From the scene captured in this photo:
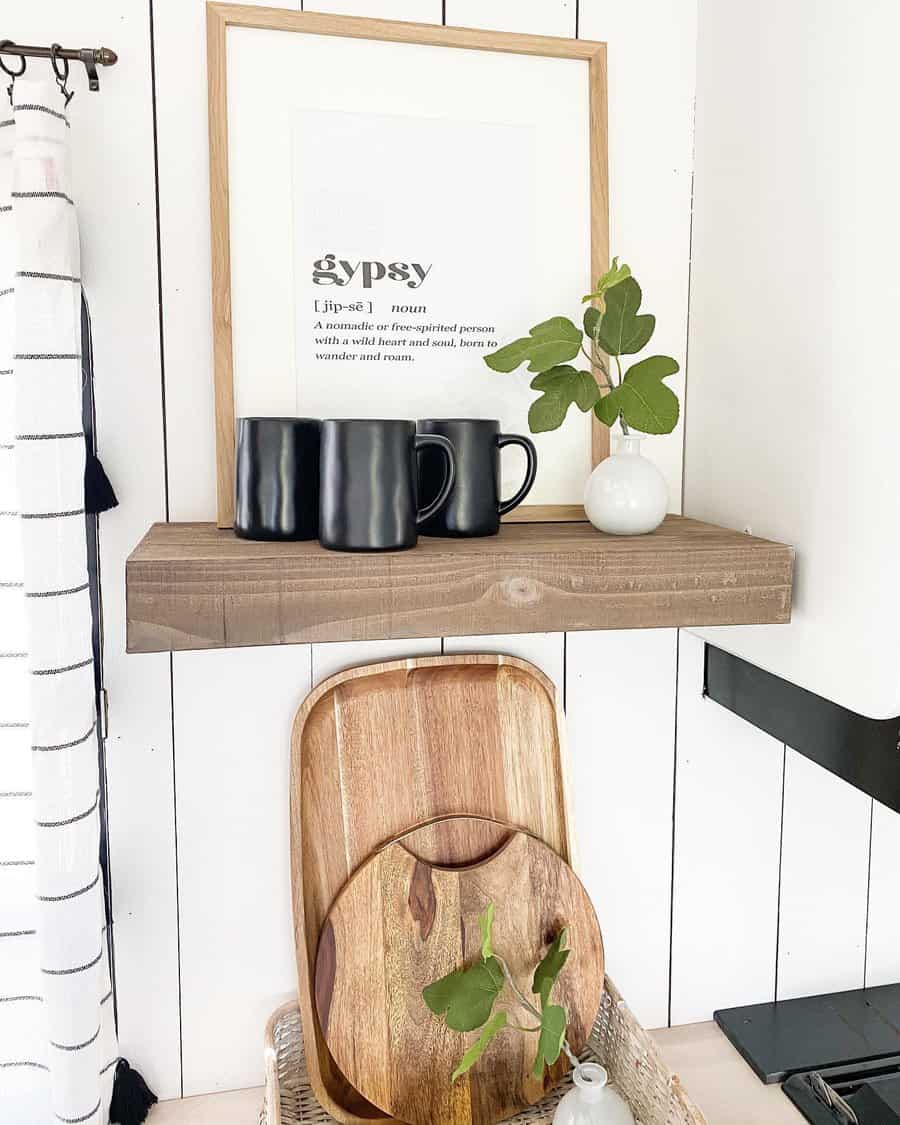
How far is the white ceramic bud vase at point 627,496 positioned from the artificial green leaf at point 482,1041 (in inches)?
18.9

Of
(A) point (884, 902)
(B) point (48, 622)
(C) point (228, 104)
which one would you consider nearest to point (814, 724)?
(A) point (884, 902)

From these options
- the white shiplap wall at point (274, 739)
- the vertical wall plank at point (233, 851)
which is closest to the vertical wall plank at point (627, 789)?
the white shiplap wall at point (274, 739)

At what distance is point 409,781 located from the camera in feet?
3.34

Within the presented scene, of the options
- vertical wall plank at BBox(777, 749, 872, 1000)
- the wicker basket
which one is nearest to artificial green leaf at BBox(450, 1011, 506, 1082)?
the wicker basket

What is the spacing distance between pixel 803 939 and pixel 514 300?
2.85 feet

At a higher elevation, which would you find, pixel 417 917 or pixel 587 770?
pixel 587 770

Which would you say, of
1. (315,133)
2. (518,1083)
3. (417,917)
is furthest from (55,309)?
(518,1083)

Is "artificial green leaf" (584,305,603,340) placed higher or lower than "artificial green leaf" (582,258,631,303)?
lower

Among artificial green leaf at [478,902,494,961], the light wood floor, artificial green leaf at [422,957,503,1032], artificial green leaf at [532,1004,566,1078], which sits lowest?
the light wood floor

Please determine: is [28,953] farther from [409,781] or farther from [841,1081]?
[841,1081]

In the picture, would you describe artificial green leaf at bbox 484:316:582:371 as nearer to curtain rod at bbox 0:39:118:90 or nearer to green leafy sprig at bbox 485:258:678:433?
green leafy sprig at bbox 485:258:678:433

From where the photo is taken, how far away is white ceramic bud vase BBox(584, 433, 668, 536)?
888mm

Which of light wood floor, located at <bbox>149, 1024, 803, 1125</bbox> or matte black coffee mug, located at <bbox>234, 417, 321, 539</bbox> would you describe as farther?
light wood floor, located at <bbox>149, 1024, 803, 1125</bbox>

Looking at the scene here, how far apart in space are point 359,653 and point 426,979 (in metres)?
0.34
